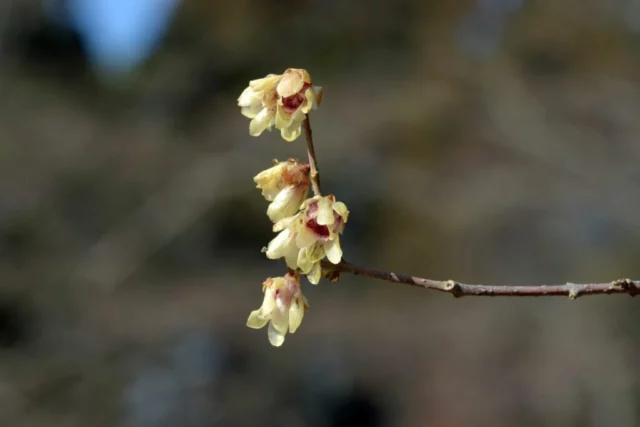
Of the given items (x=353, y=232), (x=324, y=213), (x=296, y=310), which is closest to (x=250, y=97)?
(x=324, y=213)

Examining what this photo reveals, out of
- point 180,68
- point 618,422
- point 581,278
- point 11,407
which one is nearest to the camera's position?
point 618,422

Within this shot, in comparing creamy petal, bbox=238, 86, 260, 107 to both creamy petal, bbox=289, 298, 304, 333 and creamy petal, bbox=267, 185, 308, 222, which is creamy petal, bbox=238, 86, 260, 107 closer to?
creamy petal, bbox=267, 185, 308, 222

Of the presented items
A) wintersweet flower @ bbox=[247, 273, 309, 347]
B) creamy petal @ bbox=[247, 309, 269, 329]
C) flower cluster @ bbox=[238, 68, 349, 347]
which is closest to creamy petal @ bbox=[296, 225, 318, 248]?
flower cluster @ bbox=[238, 68, 349, 347]

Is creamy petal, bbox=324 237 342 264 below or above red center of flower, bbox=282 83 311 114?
below

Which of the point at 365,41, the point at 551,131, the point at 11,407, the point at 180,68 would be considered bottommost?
the point at 11,407

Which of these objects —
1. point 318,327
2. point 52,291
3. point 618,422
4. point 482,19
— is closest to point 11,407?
point 52,291

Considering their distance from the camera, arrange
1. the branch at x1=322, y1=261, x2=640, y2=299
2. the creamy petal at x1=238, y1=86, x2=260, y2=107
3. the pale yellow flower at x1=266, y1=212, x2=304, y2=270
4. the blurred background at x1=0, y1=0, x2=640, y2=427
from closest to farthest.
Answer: the branch at x1=322, y1=261, x2=640, y2=299 < the pale yellow flower at x1=266, y1=212, x2=304, y2=270 < the creamy petal at x1=238, y1=86, x2=260, y2=107 < the blurred background at x1=0, y1=0, x2=640, y2=427

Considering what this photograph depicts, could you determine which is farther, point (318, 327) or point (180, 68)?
point (180, 68)

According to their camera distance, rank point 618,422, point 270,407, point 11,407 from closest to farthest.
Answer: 1. point 618,422
2. point 11,407
3. point 270,407

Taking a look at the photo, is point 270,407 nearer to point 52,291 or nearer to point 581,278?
point 52,291

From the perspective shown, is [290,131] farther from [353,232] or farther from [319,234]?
[353,232]
